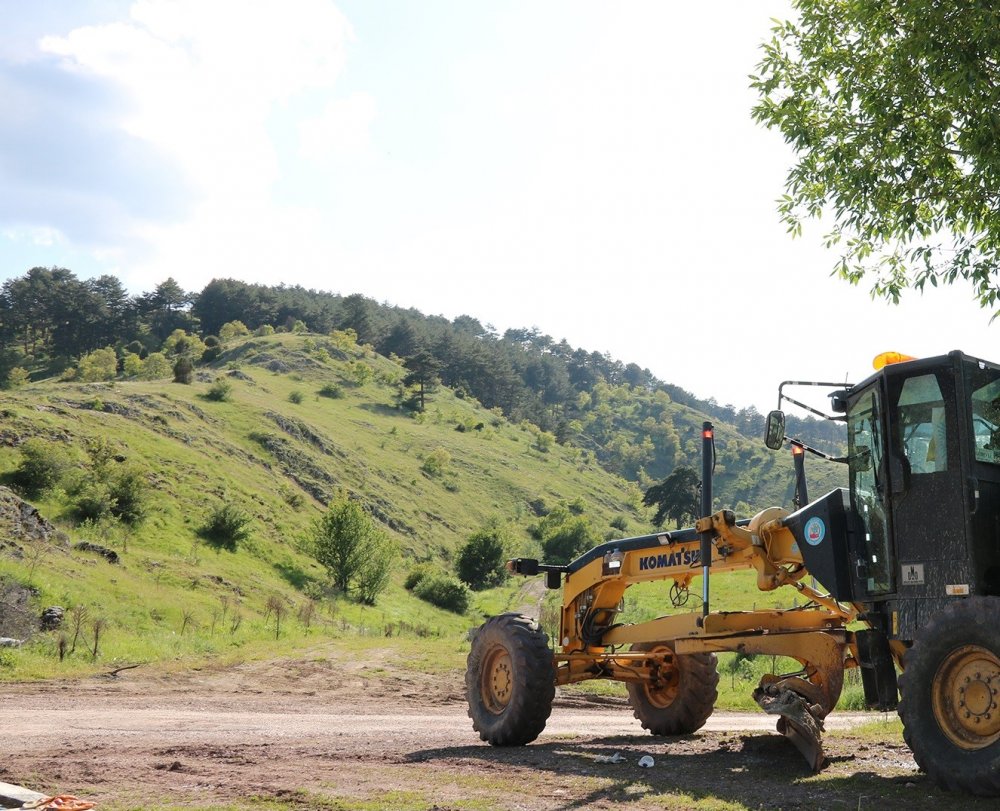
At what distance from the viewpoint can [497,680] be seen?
492 inches

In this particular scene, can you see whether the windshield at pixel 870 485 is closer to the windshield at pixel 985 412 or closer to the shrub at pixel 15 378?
the windshield at pixel 985 412

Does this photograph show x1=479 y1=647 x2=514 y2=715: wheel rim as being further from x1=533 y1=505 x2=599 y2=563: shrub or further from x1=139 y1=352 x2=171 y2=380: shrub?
x1=139 y1=352 x2=171 y2=380: shrub

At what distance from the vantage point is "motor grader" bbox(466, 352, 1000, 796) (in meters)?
7.72

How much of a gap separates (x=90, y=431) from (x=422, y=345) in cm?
11949

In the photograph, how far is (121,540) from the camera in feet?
156

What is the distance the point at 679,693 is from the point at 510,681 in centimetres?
234

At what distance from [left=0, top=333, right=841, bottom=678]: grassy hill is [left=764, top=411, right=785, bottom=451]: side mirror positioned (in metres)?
7.84

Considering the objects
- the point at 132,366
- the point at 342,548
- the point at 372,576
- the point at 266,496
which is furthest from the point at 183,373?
the point at 372,576

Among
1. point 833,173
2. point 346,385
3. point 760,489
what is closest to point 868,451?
point 833,173

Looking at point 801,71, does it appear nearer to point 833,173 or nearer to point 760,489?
point 833,173

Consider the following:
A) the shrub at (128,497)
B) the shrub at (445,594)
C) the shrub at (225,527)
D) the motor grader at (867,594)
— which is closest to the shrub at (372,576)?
the shrub at (445,594)

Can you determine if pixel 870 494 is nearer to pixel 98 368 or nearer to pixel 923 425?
pixel 923 425

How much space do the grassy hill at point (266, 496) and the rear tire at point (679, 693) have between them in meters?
5.50

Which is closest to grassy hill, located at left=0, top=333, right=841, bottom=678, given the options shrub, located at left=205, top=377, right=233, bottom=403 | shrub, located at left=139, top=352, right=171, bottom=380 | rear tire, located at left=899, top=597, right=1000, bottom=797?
shrub, located at left=205, top=377, right=233, bottom=403
